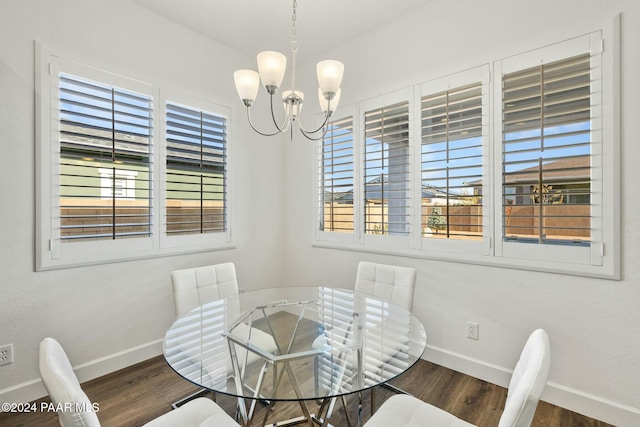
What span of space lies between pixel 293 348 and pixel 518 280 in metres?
1.68

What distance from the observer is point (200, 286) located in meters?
2.28

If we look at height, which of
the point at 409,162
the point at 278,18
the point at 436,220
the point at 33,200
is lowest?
the point at 436,220

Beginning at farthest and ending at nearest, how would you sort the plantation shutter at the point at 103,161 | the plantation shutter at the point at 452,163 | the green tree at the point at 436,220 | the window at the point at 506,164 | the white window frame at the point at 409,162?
the white window frame at the point at 409,162 < the green tree at the point at 436,220 < the plantation shutter at the point at 452,163 < the plantation shutter at the point at 103,161 < the window at the point at 506,164

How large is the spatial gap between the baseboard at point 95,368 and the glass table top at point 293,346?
1092 millimetres

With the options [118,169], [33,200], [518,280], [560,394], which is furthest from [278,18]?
[560,394]

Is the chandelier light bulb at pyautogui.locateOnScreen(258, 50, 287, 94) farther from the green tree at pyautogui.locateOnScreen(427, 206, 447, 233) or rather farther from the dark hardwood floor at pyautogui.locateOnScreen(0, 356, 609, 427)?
the dark hardwood floor at pyautogui.locateOnScreen(0, 356, 609, 427)

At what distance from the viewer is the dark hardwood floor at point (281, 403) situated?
1910 millimetres

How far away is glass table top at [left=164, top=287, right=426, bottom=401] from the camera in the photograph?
128 centimetres

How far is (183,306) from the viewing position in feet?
7.03

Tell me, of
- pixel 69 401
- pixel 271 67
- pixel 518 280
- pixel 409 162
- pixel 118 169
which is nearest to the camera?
pixel 69 401

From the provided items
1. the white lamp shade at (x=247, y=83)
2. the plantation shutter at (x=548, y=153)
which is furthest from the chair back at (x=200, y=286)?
the plantation shutter at (x=548, y=153)

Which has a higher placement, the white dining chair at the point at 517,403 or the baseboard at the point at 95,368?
the white dining chair at the point at 517,403

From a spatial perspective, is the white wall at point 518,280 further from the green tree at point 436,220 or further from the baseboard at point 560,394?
the green tree at point 436,220

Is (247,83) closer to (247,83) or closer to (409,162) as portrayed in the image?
(247,83)
